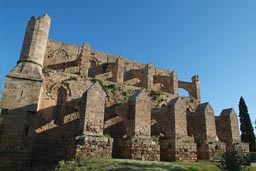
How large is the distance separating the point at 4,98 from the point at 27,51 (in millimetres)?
3344

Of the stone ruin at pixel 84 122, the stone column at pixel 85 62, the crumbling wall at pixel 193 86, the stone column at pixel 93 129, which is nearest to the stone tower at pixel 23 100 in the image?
the stone ruin at pixel 84 122

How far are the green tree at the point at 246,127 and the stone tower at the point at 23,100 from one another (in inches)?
804

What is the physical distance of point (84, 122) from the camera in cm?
1070

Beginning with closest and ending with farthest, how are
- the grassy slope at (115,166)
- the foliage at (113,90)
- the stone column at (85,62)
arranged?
the grassy slope at (115,166) → the foliage at (113,90) → the stone column at (85,62)

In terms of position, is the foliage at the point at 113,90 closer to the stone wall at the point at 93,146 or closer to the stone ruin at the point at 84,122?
the stone ruin at the point at 84,122

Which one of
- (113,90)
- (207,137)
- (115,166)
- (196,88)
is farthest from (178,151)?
(196,88)

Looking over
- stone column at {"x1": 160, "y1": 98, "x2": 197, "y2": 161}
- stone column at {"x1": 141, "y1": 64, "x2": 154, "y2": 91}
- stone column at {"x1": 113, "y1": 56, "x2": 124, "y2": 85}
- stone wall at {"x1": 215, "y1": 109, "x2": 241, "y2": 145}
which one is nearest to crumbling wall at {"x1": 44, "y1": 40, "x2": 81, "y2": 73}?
stone column at {"x1": 113, "y1": 56, "x2": 124, "y2": 85}

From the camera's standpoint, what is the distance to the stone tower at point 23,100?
11281mm

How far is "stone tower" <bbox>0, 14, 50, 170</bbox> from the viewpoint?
37.0 ft

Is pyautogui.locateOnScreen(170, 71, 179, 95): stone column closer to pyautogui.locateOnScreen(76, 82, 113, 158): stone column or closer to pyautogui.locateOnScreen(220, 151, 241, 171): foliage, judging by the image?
pyautogui.locateOnScreen(76, 82, 113, 158): stone column

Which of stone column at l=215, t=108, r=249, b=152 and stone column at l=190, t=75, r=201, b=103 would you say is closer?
stone column at l=215, t=108, r=249, b=152

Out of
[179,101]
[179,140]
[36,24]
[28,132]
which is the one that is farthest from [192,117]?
[36,24]

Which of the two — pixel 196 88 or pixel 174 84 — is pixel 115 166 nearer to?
→ pixel 174 84

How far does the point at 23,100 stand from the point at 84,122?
13.9ft
